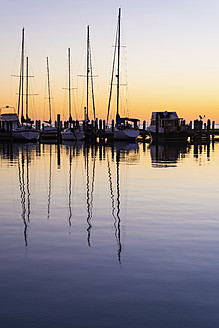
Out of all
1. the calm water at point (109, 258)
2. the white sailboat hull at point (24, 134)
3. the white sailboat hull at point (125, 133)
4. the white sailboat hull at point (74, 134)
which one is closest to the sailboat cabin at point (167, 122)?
the white sailboat hull at point (125, 133)

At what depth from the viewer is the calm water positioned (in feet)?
20.9

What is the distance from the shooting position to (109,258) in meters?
8.94

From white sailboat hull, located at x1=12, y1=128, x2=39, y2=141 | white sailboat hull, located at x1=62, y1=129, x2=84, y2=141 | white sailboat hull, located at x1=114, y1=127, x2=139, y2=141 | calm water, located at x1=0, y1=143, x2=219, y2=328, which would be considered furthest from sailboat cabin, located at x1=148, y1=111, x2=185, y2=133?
calm water, located at x1=0, y1=143, x2=219, y2=328

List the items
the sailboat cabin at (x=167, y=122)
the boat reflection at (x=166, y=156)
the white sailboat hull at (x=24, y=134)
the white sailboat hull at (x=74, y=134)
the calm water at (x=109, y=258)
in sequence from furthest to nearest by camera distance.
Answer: the white sailboat hull at (x=74, y=134) → the sailboat cabin at (x=167, y=122) → the white sailboat hull at (x=24, y=134) → the boat reflection at (x=166, y=156) → the calm water at (x=109, y=258)

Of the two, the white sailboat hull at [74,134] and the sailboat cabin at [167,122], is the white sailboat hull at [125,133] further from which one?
the white sailboat hull at [74,134]

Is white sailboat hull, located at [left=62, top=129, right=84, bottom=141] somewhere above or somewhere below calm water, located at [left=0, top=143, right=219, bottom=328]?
above

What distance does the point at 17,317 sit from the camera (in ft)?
20.4

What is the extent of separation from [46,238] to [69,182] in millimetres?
10724

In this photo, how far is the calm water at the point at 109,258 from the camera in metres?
6.38

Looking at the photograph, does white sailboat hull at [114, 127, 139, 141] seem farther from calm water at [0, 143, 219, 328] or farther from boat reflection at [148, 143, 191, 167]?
calm water at [0, 143, 219, 328]

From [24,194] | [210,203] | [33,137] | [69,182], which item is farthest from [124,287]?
[33,137]

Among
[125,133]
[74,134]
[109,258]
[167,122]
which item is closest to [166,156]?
[109,258]

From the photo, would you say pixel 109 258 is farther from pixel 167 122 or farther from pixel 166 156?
pixel 167 122

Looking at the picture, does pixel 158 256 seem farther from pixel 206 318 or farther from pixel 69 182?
pixel 69 182
